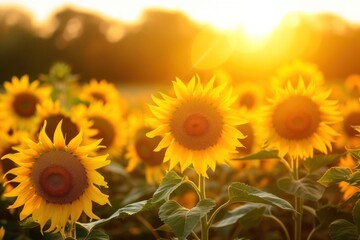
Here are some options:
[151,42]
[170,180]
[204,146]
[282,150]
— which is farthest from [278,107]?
[151,42]

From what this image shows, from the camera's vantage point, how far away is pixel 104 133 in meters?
6.25

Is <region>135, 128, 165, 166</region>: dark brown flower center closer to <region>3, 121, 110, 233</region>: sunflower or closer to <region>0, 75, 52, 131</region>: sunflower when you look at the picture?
<region>0, 75, 52, 131</region>: sunflower

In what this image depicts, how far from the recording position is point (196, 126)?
373 cm

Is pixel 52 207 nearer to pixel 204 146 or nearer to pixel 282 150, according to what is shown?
pixel 204 146

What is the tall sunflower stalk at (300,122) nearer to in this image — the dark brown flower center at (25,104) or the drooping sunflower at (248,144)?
the drooping sunflower at (248,144)

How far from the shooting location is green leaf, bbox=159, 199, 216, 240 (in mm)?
3086

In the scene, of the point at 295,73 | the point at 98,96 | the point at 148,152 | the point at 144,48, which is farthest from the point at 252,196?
the point at 144,48

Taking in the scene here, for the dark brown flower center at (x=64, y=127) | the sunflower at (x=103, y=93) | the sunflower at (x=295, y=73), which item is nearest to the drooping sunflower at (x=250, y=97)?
the sunflower at (x=295, y=73)

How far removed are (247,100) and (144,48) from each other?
19.9 meters

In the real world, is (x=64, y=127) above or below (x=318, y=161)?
above

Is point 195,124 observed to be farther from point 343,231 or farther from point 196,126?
point 343,231

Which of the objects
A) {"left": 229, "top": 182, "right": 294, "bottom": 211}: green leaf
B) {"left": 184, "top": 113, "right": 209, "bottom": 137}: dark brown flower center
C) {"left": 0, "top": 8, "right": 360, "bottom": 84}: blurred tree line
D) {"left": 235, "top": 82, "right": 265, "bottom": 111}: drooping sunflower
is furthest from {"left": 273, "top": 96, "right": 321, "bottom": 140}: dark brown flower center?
{"left": 0, "top": 8, "right": 360, "bottom": 84}: blurred tree line

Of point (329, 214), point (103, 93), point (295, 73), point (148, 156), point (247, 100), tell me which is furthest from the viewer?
point (247, 100)

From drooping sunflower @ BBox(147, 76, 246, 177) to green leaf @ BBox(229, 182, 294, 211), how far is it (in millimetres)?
276
